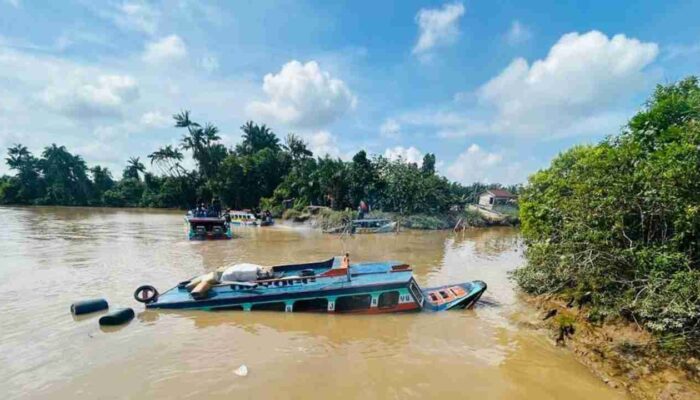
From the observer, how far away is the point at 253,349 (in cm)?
862

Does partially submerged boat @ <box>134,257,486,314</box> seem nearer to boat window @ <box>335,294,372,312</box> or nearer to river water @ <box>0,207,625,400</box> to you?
boat window @ <box>335,294,372,312</box>

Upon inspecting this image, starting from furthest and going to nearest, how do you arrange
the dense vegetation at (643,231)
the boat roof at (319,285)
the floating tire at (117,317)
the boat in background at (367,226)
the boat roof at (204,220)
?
the boat in background at (367,226)
the boat roof at (204,220)
the boat roof at (319,285)
the floating tire at (117,317)
the dense vegetation at (643,231)

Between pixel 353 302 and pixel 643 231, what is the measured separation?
24.5 ft

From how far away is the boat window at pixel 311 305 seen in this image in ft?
34.6

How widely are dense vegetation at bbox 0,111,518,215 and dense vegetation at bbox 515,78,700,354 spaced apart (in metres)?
29.1

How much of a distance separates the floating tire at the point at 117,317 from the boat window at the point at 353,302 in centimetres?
599

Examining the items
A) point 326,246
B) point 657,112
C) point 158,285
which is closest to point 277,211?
point 326,246

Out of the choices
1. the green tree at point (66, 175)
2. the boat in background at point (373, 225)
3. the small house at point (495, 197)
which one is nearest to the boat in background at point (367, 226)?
the boat in background at point (373, 225)

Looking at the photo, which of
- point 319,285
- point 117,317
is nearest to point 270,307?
point 319,285

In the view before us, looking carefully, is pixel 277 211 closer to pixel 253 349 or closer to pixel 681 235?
pixel 253 349

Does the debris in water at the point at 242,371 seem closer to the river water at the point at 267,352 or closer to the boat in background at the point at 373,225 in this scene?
the river water at the point at 267,352

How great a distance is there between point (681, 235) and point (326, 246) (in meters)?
20.6

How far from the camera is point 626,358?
7504 millimetres

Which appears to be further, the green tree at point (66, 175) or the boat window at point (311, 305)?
the green tree at point (66, 175)
